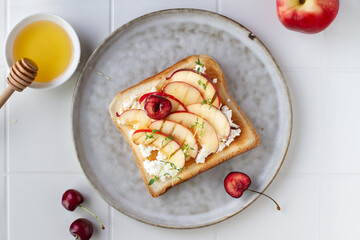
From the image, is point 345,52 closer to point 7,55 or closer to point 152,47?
point 152,47

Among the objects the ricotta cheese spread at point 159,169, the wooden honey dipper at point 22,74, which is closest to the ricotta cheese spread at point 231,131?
the ricotta cheese spread at point 159,169

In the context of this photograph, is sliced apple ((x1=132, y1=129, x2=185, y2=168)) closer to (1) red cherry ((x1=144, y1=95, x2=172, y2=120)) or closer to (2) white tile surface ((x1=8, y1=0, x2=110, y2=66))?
(1) red cherry ((x1=144, y1=95, x2=172, y2=120))

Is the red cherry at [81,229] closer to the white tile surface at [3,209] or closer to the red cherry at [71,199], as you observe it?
the red cherry at [71,199]

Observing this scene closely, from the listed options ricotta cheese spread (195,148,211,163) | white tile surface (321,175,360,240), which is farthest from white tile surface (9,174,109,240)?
white tile surface (321,175,360,240)

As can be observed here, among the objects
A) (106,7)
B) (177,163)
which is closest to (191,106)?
(177,163)

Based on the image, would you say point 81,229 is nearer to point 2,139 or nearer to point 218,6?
point 2,139
